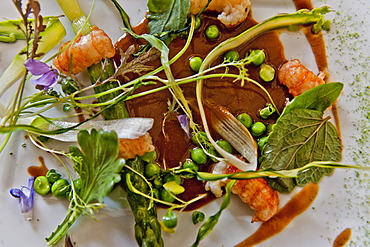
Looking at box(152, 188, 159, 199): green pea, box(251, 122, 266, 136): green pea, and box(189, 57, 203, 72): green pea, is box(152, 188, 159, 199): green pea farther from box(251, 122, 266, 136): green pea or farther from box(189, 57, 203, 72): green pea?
box(189, 57, 203, 72): green pea

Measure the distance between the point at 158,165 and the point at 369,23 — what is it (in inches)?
79.1

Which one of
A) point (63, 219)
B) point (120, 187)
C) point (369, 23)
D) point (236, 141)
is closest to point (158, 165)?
point (120, 187)

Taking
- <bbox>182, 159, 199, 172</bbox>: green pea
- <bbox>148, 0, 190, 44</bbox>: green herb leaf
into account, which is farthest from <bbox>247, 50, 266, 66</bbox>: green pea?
<bbox>182, 159, 199, 172</bbox>: green pea

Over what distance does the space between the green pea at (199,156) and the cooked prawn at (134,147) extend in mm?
320

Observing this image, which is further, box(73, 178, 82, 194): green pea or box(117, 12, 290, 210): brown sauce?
box(117, 12, 290, 210): brown sauce

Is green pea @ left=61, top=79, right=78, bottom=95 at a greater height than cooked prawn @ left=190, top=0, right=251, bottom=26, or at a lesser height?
lesser

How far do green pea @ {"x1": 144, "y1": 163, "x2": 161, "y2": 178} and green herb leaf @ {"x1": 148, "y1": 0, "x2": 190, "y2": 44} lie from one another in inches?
37.4

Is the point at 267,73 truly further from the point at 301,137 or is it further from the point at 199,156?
the point at 199,156

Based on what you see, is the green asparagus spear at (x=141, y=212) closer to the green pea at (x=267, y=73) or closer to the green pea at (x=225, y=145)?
the green pea at (x=225, y=145)

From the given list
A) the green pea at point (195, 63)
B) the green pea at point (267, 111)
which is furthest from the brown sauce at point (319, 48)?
the green pea at point (195, 63)

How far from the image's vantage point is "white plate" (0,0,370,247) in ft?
8.29

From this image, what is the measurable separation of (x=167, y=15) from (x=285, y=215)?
1764 mm

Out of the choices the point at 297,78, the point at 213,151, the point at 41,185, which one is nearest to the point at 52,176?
the point at 41,185

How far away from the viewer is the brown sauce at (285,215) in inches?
100
